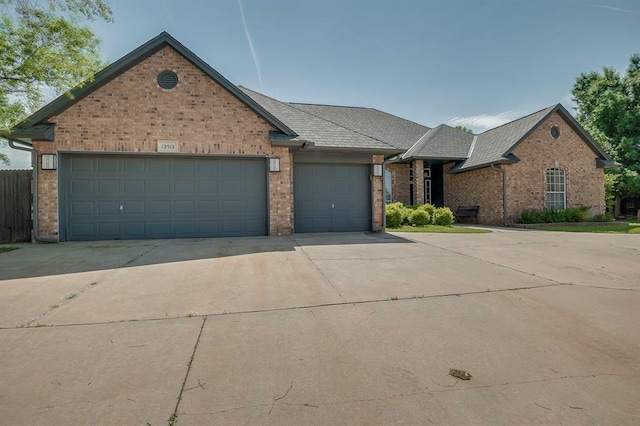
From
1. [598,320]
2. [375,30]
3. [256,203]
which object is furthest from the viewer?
[375,30]

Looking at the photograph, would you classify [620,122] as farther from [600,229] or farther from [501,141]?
[600,229]

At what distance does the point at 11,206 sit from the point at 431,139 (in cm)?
2007

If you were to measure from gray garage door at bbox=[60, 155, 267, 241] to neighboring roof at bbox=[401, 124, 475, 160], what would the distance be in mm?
11013

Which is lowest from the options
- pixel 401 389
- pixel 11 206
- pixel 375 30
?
pixel 401 389

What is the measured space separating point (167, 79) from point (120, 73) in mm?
1288

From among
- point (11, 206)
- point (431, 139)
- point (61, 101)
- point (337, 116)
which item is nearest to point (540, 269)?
point (61, 101)

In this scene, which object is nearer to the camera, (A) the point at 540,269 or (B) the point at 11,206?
(A) the point at 540,269

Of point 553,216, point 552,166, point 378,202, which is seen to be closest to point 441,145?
point 552,166

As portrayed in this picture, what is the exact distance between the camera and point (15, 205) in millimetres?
9289

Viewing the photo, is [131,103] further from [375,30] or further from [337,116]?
[337,116]

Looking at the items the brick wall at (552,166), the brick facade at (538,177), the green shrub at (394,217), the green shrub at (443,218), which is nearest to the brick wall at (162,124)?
the green shrub at (394,217)

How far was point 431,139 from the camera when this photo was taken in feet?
65.1

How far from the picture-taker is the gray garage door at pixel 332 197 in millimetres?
11289

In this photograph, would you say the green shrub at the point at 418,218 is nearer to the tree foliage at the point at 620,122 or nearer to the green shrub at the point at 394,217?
the green shrub at the point at 394,217
